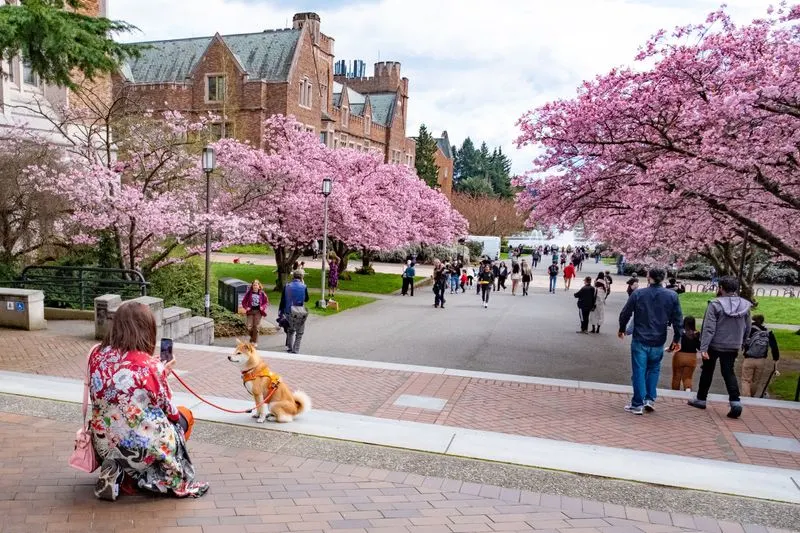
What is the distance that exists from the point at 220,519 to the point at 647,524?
3328 mm

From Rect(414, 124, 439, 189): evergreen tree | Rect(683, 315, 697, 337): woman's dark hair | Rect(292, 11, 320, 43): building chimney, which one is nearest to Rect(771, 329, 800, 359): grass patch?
Rect(683, 315, 697, 337): woman's dark hair

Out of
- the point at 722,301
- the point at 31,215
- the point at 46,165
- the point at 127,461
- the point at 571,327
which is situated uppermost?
the point at 46,165

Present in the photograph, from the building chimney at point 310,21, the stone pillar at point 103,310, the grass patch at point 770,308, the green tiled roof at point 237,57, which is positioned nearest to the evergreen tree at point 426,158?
the building chimney at point 310,21

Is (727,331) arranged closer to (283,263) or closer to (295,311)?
(295,311)

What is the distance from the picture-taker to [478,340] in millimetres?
15344

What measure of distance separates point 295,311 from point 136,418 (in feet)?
24.1

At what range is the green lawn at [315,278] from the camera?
96.2ft

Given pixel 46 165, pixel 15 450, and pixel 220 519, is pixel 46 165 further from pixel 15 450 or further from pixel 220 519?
pixel 220 519

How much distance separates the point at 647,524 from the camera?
4.61 meters

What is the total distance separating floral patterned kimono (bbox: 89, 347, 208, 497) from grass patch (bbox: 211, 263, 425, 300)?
23.2 m

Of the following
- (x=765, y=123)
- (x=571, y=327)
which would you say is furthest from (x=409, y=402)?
(x=571, y=327)

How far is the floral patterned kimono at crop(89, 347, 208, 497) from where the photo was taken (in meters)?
4.25

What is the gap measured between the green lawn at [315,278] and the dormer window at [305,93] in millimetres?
14741

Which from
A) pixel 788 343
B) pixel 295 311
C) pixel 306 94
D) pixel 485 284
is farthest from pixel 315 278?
pixel 788 343
